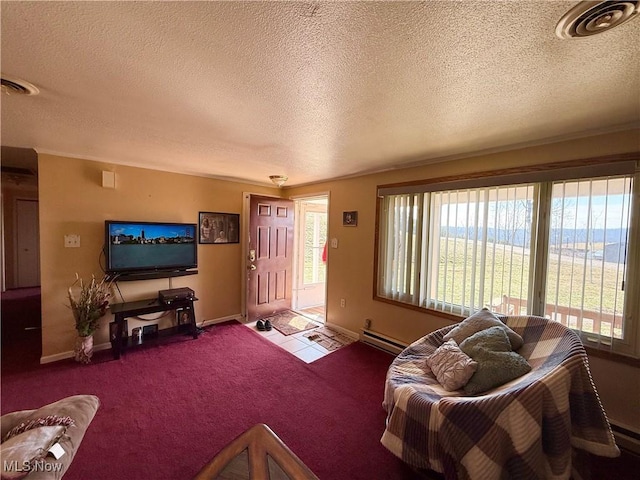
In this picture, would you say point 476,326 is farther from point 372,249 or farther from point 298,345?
point 298,345

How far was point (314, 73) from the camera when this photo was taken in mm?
1237

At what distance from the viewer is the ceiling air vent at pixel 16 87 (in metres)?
1.33

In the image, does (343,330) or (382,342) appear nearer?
(382,342)

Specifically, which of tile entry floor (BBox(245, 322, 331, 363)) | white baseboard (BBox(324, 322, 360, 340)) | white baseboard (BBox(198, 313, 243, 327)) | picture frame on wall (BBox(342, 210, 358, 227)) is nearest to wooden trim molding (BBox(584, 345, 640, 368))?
white baseboard (BBox(324, 322, 360, 340))

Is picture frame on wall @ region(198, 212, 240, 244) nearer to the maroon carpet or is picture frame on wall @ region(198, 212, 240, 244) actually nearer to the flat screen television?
the flat screen television

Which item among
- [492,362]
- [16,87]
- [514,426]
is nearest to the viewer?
[514,426]

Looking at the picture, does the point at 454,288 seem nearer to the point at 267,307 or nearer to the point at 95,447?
the point at 267,307

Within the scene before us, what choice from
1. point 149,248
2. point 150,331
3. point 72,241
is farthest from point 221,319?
point 72,241

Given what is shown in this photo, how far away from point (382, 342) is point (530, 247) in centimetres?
183

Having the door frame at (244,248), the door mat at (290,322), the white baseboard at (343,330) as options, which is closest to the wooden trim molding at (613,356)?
the white baseboard at (343,330)

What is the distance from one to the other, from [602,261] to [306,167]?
2.75 m

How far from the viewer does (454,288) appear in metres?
2.62

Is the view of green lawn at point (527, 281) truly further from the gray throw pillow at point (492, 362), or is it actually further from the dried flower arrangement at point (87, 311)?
the dried flower arrangement at point (87, 311)

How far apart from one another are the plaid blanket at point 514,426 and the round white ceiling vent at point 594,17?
143 centimetres
